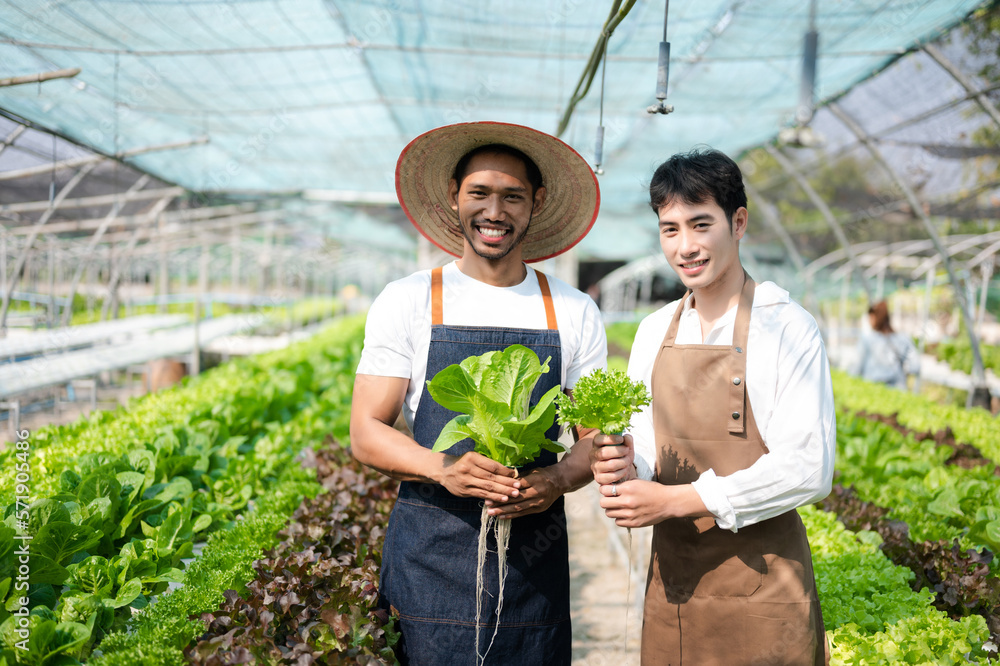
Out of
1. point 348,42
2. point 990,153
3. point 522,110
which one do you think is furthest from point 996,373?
point 348,42

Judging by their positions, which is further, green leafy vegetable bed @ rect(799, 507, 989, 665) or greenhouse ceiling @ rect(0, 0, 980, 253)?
greenhouse ceiling @ rect(0, 0, 980, 253)

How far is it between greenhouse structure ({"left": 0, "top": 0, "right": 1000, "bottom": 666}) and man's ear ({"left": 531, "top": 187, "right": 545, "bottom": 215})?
13.1 inches

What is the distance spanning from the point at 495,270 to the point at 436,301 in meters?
0.21

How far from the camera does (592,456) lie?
1715 millimetres

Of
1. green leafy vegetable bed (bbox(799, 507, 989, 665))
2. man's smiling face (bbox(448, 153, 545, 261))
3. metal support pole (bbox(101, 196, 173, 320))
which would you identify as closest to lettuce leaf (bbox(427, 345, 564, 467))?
man's smiling face (bbox(448, 153, 545, 261))

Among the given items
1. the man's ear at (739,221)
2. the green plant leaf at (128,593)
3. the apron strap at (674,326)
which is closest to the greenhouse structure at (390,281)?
the green plant leaf at (128,593)

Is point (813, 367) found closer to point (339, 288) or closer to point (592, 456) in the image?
point (592, 456)

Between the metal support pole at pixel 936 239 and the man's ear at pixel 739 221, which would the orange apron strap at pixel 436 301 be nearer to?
the man's ear at pixel 739 221

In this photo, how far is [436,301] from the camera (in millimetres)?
1987

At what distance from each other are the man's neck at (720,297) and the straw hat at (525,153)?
Answer: 54 centimetres

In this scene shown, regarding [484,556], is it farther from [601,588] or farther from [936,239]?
[936,239]

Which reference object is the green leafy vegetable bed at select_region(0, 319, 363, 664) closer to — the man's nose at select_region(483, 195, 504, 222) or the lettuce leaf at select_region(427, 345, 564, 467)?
the lettuce leaf at select_region(427, 345, 564, 467)

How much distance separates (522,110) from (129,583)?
6088mm

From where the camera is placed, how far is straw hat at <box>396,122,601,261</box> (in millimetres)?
2025
